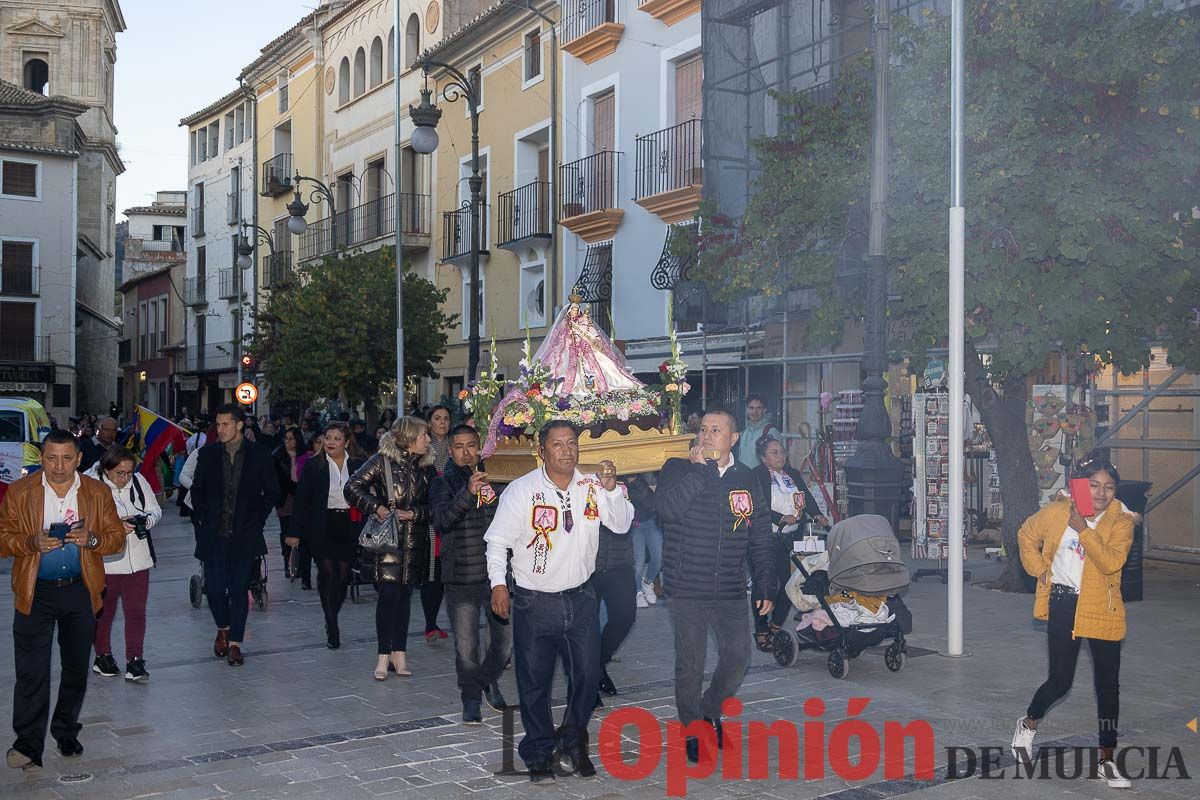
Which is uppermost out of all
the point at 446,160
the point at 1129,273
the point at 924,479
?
the point at 446,160

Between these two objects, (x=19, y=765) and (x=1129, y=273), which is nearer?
(x=19, y=765)

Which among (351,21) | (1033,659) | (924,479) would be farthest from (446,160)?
(1033,659)

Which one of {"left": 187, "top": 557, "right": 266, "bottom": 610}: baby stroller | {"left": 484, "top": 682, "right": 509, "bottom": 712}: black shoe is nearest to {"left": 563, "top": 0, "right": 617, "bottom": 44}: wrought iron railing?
{"left": 187, "top": 557, "right": 266, "bottom": 610}: baby stroller

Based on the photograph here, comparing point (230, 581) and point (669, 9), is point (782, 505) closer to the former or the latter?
point (230, 581)

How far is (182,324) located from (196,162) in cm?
755

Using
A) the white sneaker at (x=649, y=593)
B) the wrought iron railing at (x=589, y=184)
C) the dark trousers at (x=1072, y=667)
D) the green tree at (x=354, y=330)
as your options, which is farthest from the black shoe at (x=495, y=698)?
the green tree at (x=354, y=330)

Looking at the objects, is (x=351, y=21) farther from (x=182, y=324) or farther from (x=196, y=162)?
(x=182, y=324)

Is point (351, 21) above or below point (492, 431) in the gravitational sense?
above

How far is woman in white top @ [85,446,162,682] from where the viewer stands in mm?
9016

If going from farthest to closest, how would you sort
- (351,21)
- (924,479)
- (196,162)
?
(196,162) < (351,21) < (924,479)

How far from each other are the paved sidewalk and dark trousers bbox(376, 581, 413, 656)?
11.2 inches

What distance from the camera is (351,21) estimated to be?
37.9m

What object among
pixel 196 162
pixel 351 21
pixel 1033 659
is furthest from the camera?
pixel 196 162

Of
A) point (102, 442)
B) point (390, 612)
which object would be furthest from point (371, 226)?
point (390, 612)
